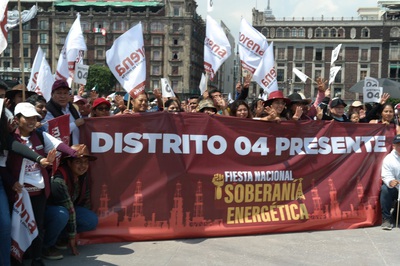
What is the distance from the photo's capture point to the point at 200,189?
5691 millimetres

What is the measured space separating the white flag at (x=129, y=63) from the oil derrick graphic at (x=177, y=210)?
4.37ft

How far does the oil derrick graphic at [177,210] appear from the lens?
18.3 ft

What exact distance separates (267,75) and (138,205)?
3189 mm

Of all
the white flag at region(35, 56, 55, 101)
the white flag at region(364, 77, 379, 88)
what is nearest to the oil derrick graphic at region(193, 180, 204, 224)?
the white flag at region(35, 56, 55, 101)

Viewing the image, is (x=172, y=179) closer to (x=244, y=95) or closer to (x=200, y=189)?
(x=200, y=189)

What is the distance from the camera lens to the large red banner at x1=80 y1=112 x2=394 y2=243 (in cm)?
548

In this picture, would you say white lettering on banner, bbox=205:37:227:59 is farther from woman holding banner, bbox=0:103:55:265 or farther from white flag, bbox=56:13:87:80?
woman holding banner, bbox=0:103:55:265

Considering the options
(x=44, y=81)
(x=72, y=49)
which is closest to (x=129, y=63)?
(x=44, y=81)

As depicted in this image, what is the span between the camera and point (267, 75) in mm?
7492

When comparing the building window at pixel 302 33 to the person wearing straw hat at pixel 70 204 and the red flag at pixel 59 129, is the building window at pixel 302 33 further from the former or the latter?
the red flag at pixel 59 129

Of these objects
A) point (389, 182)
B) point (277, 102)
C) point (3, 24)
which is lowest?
point (389, 182)

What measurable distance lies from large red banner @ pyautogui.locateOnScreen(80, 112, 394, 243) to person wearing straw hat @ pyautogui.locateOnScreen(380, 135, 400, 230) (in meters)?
0.15

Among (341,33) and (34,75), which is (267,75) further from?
(341,33)

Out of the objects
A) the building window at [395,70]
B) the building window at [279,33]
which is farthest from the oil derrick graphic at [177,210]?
the building window at [395,70]
